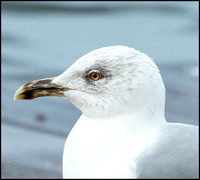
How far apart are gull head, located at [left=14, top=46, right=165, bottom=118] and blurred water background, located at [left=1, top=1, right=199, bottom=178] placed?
1.18 meters

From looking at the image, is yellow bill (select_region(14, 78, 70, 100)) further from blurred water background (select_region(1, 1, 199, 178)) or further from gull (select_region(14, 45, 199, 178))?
blurred water background (select_region(1, 1, 199, 178))

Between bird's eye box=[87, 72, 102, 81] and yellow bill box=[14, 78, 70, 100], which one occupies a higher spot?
bird's eye box=[87, 72, 102, 81]

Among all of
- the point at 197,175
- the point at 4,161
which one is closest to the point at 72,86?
the point at 197,175

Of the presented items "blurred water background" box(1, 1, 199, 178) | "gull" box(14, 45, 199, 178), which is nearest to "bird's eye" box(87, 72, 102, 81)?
"gull" box(14, 45, 199, 178)

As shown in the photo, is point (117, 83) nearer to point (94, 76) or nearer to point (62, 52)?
point (94, 76)

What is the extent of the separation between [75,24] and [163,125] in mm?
2959

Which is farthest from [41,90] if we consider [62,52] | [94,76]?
[62,52]

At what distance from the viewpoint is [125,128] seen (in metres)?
1.36

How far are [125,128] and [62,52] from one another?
2499mm

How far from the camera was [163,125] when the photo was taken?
4.53ft

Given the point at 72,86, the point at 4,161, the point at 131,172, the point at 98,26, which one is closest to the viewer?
the point at 131,172

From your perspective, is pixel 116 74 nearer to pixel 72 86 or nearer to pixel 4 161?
pixel 72 86

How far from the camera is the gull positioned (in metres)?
1.31

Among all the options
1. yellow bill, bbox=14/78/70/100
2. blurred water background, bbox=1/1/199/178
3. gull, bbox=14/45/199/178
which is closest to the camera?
gull, bbox=14/45/199/178
